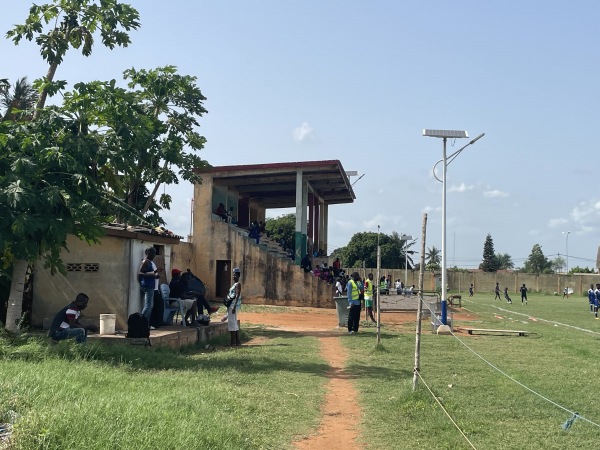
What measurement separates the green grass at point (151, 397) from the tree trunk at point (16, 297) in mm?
891

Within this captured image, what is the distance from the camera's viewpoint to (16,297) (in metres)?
12.2

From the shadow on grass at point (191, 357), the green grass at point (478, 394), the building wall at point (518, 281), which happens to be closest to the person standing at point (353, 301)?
the green grass at point (478, 394)

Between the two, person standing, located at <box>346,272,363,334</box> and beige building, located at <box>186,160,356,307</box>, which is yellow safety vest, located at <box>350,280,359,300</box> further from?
beige building, located at <box>186,160,356,307</box>

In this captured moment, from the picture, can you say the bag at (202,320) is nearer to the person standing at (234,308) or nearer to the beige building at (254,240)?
the person standing at (234,308)

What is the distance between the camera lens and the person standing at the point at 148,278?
46.3ft

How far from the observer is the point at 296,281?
31.1 meters

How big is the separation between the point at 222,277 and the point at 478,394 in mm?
23530

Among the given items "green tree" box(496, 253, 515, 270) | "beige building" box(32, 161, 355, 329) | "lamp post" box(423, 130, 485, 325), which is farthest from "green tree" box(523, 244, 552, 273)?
"lamp post" box(423, 130, 485, 325)

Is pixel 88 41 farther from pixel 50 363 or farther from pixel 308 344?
pixel 308 344

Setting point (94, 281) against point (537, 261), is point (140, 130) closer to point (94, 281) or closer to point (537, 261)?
point (94, 281)

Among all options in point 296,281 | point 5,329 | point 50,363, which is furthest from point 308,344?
point 296,281

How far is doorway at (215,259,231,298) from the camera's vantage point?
104 feet

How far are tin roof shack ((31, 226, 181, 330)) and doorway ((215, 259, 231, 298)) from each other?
54.8ft

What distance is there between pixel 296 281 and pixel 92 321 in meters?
17.3
